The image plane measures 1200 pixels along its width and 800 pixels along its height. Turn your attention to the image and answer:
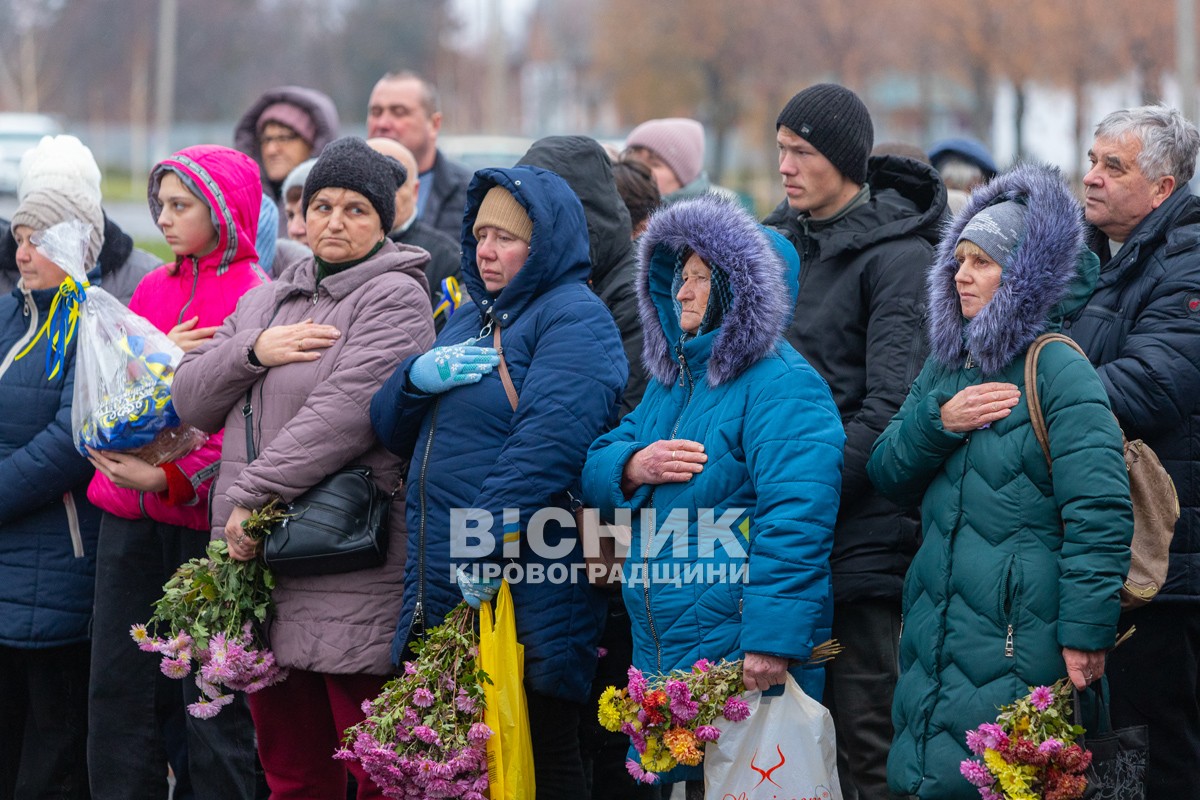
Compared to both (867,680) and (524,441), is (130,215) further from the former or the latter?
(867,680)

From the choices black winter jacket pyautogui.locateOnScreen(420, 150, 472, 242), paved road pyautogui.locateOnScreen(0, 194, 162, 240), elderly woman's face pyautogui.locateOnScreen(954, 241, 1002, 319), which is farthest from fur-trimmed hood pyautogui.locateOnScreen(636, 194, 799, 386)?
paved road pyautogui.locateOnScreen(0, 194, 162, 240)

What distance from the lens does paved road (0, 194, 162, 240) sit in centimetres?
2487

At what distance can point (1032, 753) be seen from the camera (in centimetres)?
342

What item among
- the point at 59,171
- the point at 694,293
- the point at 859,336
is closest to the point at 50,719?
the point at 59,171

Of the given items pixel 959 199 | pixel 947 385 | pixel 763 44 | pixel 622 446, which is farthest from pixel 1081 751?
pixel 763 44

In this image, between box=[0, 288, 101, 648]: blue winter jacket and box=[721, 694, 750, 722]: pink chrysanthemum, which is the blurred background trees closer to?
box=[721, 694, 750, 722]: pink chrysanthemum

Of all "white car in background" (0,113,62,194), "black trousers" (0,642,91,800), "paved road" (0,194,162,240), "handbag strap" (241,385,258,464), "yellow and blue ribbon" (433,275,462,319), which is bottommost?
"black trousers" (0,642,91,800)

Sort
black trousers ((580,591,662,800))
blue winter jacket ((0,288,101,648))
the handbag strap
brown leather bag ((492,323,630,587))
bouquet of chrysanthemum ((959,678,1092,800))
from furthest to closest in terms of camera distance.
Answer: blue winter jacket ((0,288,101,648)) < black trousers ((580,591,662,800)) < the handbag strap < brown leather bag ((492,323,630,587)) < bouquet of chrysanthemum ((959,678,1092,800))

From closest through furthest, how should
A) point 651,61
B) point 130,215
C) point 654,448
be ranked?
1. point 654,448
2. point 130,215
3. point 651,61

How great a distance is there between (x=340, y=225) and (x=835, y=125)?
5.24 feet

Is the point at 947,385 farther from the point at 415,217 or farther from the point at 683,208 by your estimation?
the point at 415,217

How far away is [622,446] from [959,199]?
2841 mm

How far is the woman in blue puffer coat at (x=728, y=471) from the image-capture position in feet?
12.2

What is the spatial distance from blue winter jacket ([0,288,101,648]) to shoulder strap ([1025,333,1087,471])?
3.29m
